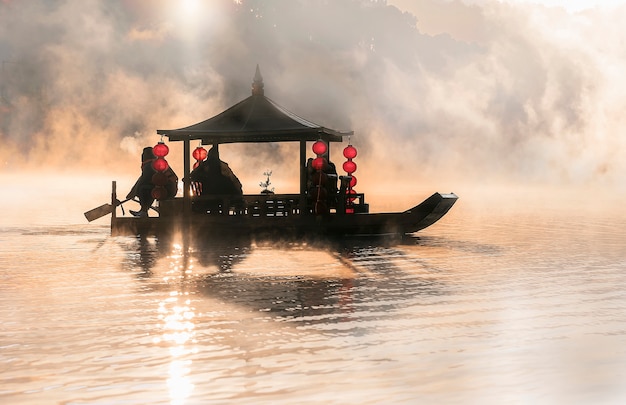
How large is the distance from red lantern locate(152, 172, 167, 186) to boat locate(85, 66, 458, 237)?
0.42 meters

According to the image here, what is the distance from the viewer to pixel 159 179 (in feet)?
56.3

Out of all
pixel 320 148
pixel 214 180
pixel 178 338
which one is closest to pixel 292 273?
pixel 178 338

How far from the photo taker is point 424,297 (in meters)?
8.70

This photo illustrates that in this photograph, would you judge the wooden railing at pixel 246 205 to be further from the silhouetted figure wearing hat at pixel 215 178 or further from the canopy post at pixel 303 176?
the silhouetted figure wearing hat at pixel 215 178

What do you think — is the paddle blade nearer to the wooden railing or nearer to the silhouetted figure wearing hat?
the wooden railing

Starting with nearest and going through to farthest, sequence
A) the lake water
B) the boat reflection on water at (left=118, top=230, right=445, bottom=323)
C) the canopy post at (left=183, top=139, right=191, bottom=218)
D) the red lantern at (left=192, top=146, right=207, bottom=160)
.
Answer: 1. the lake water
2. the boat reflection on water at (left=118, top=230, right=445, bottom=323)
3. the canopy post at (left=183, top=139, right=191, bottom=218)
4. the red lantern at (left=192, top=146, right=207, bottom=160)

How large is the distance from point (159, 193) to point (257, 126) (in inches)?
104

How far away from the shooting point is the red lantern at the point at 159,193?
1703 cm

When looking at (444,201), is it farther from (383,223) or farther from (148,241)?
(148,241)

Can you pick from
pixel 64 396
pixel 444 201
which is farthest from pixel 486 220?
pixel 64 396

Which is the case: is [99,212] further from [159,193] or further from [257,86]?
[257,86]

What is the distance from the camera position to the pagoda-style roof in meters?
16.0

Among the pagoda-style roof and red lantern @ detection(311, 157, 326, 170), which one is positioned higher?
the pagoda-style roof

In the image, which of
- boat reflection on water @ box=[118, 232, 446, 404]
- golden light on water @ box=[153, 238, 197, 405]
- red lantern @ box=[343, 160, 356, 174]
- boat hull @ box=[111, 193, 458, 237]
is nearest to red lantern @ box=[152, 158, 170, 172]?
boat hull @ box=[111, 193, 458, 237]
